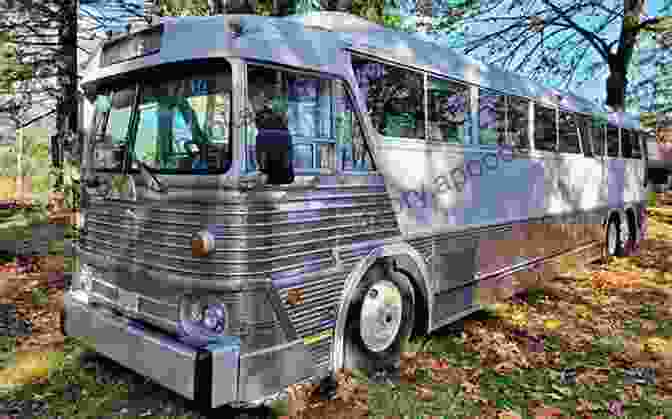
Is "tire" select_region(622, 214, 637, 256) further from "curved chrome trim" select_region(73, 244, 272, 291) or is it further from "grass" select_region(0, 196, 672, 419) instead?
"curved chrome trim" select_region(73, 244, 272, 291)

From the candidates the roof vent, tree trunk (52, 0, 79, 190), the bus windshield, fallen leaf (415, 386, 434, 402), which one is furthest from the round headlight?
tree trunk (52, 0, 79, 190)

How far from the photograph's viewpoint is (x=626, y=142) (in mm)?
10086

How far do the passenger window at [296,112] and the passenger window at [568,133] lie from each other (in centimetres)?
493

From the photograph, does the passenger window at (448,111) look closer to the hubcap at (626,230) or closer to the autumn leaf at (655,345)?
the autumn leaf at (655,345)

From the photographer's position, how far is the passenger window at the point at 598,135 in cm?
844

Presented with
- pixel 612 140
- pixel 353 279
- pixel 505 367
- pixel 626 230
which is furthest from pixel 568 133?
pixel 353 279

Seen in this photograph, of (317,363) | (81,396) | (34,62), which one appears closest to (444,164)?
(317,363)

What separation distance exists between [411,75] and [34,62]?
12.7 meters

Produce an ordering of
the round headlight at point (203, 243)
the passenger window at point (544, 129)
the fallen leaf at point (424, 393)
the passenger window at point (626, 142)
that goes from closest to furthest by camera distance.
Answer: the round headlight at point (203, 243), the fallen leaf at point (424, 393), the passenger window at point (544, 129), the passenger window at point (626, 142)

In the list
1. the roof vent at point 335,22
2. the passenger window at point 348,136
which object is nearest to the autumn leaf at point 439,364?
the passenger window at point 348,136

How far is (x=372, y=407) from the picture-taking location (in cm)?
360

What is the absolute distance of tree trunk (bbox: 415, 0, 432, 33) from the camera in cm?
1439

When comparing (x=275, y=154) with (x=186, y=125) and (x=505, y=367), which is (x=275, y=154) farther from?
(x=505, y=367)

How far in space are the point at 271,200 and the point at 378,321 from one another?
158 cm
